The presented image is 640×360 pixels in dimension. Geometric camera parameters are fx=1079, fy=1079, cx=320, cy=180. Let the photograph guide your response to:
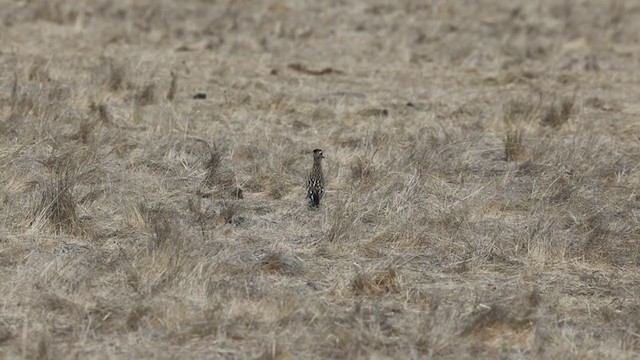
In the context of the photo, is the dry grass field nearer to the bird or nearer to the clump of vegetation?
the clump of vegetation

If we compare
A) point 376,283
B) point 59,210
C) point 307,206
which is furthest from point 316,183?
point 59,210

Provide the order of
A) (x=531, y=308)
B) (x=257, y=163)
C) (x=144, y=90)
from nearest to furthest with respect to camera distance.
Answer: (x=531, y=308) < (x=257, y=163) < (x=144, y=90)

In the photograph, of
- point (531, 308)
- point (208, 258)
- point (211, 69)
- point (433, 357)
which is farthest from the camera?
point (211, 69)

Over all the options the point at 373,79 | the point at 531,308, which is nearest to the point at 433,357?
the point at 531,308

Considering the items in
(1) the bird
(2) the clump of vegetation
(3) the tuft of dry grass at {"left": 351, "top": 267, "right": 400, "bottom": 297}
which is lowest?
(2) the clump of vegetation

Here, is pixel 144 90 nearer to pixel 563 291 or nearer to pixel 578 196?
pixel 578 196

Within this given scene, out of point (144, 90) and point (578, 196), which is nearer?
point (578, 196)

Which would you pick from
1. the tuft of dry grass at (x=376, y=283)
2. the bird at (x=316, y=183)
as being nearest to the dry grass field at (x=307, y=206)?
the tuft of dry grass at (x=376, y=283)

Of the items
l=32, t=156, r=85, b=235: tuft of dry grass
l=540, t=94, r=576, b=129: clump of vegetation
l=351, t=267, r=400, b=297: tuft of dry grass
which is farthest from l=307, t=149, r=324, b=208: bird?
l=540, t=94, r=576, b=129: clump of vegetation
